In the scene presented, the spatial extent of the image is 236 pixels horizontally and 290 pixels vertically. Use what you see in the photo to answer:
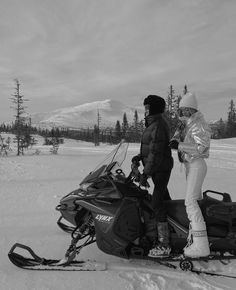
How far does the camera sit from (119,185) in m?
4.10

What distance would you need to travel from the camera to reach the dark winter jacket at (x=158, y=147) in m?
4.02

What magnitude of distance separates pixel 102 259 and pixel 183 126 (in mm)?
2043

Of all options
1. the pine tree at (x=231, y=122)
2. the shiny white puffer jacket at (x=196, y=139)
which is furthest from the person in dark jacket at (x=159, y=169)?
the pine tree at (x=231, y=122)

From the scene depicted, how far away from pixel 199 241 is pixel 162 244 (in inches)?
18.0

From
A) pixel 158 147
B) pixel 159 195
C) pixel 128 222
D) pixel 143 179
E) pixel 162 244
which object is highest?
pixel 158 147

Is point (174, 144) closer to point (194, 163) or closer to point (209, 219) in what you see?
point (194, 163)

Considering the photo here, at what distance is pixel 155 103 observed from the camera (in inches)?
166

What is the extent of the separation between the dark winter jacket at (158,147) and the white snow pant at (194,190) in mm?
327

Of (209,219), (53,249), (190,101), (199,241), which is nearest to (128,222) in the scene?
(199,241)

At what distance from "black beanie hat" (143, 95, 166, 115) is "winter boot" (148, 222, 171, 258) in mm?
1403

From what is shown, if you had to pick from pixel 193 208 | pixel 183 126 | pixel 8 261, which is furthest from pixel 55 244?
pixel 183 126

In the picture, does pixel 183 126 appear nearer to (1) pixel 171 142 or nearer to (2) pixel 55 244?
(1) pixel 171 142

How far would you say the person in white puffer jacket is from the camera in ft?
12.5

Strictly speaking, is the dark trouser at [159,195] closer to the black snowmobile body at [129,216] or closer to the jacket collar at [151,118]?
the black snowmobile body at [129,216]
